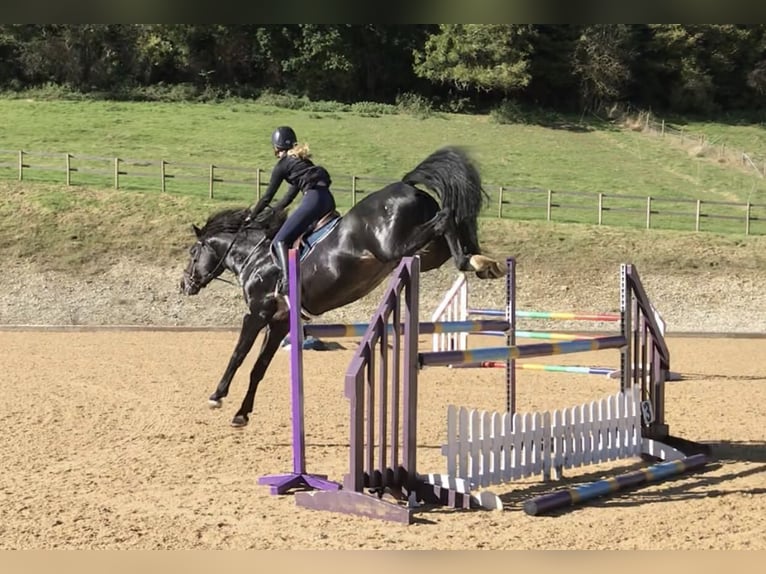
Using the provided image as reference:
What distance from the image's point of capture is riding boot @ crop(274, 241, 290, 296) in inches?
291

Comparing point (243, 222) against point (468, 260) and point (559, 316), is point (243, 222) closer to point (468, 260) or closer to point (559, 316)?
point (468, 260)

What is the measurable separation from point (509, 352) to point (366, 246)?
Answer: 151cm

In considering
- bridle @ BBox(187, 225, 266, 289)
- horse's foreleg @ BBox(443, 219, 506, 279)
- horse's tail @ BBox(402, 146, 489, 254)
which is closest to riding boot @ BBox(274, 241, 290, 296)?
bridle @ BBox(187, 225, 266, 289)

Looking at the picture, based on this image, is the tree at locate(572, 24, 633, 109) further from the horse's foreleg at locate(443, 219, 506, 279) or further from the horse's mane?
the horse's foreleg at locate(443, 219, 506, 279)

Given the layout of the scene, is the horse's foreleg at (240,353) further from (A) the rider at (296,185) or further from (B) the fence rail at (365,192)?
(B) the fence rail at (365,192)

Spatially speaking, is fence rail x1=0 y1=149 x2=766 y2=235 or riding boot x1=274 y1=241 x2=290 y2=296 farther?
fence rail x1=0 y1=149 x2=766 y2=235

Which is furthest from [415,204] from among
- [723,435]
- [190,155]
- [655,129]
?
[655,129]

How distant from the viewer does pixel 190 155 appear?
34.0 meters

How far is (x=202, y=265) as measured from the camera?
8680 mm

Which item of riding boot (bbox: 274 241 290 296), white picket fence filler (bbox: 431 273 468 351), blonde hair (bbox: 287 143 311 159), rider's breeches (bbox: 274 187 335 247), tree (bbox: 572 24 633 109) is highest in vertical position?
tree (bbox: 572 24 633 109)

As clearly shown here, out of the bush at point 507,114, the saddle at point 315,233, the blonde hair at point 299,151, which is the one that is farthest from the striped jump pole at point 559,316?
the bush at point 507,114

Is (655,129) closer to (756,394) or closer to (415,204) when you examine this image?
(756,394)

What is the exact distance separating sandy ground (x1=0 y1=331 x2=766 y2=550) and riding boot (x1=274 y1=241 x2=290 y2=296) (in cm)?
133

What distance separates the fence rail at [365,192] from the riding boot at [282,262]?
18764mm
